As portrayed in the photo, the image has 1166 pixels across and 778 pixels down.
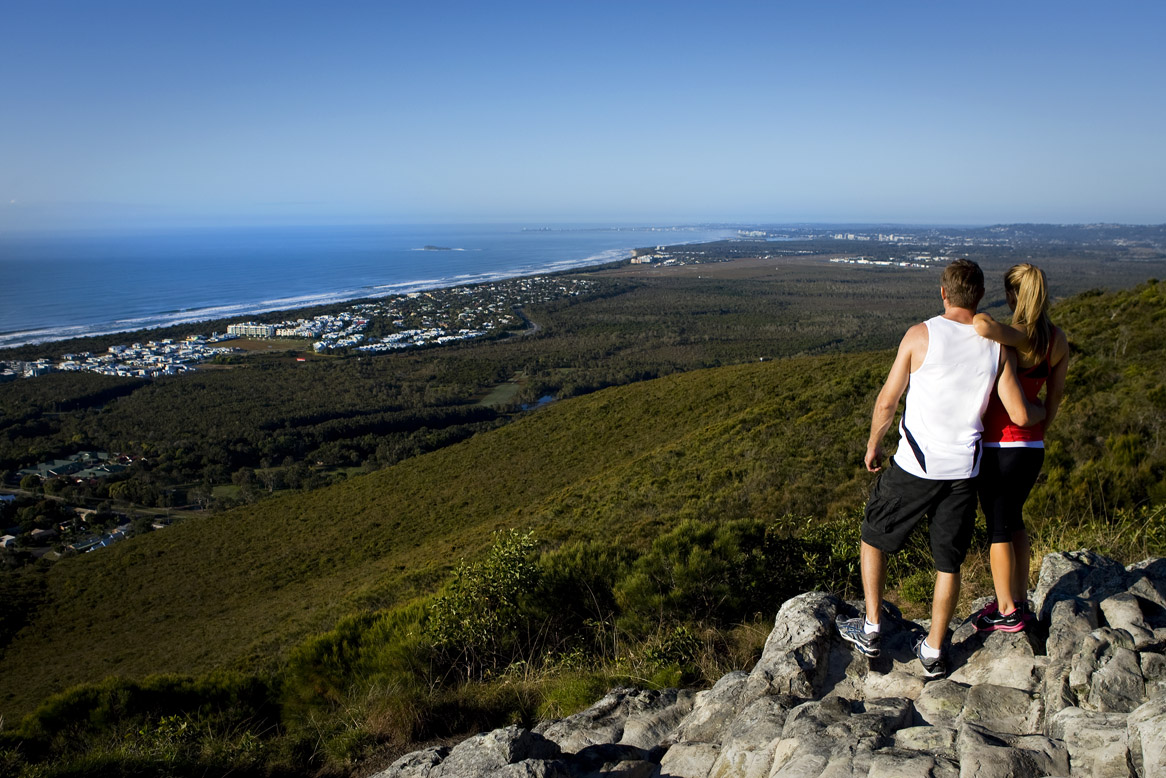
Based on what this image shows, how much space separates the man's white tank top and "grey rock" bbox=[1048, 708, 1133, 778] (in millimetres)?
911

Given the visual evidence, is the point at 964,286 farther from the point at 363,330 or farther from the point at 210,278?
the point at 210,278

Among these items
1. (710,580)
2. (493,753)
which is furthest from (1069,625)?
(493,753)

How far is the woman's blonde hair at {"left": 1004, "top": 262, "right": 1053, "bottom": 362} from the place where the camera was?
265 centimetres

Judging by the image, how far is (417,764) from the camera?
269 cm

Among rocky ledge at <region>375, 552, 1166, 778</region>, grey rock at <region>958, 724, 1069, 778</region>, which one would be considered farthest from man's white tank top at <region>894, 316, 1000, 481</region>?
grey rock at <region>958, 724, 1069, 778</region>

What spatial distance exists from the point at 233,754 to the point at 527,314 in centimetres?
7651

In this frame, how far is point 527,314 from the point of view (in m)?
78.9

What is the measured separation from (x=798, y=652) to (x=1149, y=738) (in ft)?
4.52

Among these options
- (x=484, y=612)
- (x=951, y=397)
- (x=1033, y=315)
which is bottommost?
(x=484, y=612)

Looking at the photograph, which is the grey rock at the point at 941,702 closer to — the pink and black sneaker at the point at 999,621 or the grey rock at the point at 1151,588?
the pink and black sneaker at the point at 999,621

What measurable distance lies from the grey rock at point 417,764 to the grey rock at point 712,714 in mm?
1001

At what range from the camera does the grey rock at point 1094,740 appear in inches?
68.5

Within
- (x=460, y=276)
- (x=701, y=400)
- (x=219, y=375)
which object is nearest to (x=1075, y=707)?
(x=701, y=400)

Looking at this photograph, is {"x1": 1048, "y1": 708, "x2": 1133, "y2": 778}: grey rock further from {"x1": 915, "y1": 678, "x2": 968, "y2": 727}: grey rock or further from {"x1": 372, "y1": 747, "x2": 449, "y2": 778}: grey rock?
{"x1": 372, "y1": 747, "x2": 449, "y2": 778}: grey rock
